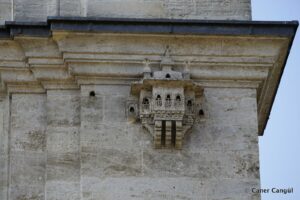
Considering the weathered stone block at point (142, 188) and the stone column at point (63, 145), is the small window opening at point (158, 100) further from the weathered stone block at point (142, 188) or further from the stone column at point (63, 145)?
the stone column at point (63, 145)

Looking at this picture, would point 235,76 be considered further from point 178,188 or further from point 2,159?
point 2,159

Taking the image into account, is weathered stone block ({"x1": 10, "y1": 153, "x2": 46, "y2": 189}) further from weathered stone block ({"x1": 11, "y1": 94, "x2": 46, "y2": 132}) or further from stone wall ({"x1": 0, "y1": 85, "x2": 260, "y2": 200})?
weathered stone block ({"x1": 11, "y1": 94, "x2": 46, "y2": 132})

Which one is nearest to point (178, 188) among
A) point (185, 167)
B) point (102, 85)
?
point (185, 167)

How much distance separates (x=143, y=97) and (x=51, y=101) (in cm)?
117

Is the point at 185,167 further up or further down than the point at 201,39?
further down

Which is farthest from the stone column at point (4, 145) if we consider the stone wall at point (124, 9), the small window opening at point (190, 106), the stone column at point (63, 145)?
the small window opening at point (190, 106)

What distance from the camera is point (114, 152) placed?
21.3 metres

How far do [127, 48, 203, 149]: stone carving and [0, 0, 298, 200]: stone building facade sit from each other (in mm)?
12

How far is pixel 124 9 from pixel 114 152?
197cm

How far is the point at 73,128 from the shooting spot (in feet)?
70.8

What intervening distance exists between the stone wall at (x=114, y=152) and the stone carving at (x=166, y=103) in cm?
13

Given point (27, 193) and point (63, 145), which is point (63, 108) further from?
point (27, 193)

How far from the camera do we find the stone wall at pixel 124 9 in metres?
22.1

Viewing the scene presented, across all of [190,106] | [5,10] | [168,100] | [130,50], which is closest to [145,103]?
[168,100]
